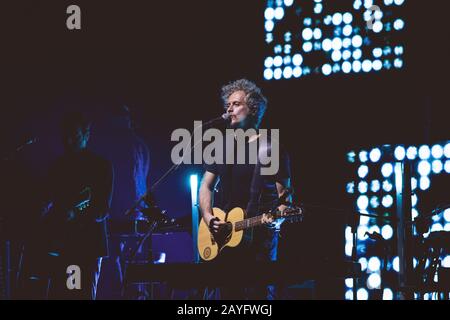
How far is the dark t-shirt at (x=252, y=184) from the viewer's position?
4.07m

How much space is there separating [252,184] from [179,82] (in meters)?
2.72

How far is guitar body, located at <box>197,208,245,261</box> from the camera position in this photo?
3979 mm

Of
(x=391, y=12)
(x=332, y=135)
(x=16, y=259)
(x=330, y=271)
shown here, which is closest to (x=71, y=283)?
(x=16, y=259)

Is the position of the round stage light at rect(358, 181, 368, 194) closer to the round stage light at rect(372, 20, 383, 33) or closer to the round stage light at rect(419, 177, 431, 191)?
the round stage light at rect(419, 177, 431, 191)

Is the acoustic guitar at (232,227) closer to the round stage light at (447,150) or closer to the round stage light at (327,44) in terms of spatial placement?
the round stage light at (447,150)

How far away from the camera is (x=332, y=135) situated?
6035 millimetres

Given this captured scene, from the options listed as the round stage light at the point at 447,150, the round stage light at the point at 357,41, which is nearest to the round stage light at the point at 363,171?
the round stage light at the point at 447,150

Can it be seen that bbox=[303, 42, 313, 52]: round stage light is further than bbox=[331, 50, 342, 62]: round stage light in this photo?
Yes

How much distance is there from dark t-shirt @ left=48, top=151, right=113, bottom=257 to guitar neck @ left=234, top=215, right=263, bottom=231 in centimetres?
128

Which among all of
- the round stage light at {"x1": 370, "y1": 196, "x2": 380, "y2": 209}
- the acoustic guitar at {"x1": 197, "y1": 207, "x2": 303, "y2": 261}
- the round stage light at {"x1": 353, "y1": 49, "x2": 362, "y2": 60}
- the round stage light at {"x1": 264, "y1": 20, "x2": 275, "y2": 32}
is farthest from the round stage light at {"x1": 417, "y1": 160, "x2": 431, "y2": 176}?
the acoustic guitar at {"x1": 197, "y1": 207, "x2": 303, "y2": 261}

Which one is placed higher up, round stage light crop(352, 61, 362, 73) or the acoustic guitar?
round stage light crop(352, 61, 362, 73)

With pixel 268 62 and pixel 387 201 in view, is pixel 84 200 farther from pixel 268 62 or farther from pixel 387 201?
pixel 387 201

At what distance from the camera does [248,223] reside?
155 inches
